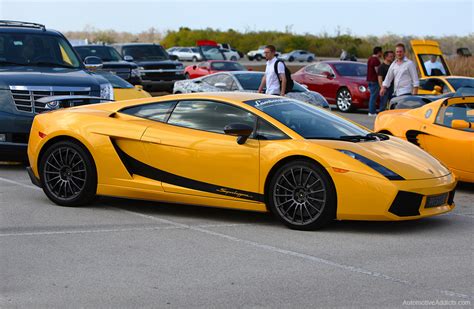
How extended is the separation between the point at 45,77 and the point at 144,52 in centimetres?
1804

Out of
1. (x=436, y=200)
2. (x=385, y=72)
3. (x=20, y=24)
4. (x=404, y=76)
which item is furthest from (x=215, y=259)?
(x=385, y=72)

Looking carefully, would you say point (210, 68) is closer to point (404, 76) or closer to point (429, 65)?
point (429, 65)

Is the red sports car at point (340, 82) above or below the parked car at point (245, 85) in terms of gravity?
below

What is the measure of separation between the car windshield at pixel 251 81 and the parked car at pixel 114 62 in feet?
13.3

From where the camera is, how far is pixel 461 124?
435 inches

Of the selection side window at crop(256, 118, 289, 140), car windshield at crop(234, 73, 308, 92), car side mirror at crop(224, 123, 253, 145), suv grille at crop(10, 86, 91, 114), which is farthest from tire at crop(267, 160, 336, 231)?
car windshield at crop(234, 73, 308, 92)

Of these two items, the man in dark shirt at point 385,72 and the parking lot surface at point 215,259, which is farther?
the man in dark shirt at point 385,72

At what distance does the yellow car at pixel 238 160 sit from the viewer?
830 centimetres

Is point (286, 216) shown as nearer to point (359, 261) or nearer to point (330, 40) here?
point (359, 261)

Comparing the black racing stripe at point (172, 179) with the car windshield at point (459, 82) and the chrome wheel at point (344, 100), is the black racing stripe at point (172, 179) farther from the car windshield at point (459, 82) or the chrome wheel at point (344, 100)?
the chrome wheel at point (344, 100)

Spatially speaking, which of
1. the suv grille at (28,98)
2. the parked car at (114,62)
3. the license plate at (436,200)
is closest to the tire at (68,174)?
the suv grille at (28,98)

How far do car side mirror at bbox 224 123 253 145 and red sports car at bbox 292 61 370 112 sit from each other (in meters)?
16.7

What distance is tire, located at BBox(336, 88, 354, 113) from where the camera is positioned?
83.2 ft

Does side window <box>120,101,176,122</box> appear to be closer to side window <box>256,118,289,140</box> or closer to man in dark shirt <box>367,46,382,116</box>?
side window <box>256,118,289,140</box>
